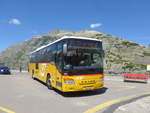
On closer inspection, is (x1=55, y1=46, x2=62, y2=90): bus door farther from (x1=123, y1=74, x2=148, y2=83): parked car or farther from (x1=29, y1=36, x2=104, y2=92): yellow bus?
(x1=123, y1=74, x2=148, y2=83): parked car

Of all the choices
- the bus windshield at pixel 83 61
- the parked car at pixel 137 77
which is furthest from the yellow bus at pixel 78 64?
the parked car at pixel 137 77

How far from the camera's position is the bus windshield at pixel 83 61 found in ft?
27.8

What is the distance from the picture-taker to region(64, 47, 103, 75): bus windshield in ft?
27.8

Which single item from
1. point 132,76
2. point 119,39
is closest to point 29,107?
point 132,76

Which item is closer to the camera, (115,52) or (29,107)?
(29,107)

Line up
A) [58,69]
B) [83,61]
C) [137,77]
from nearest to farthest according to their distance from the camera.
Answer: [83,61]
[58,69]
[137,77]

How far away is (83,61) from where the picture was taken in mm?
8852

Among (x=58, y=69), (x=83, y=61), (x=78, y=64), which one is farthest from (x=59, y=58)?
(x=83, y=61)

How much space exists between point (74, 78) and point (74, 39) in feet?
6.92

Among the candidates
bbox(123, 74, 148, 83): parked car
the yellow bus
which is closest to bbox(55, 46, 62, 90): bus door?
the yellow bus

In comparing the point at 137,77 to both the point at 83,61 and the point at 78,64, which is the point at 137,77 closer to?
the point at 83,61

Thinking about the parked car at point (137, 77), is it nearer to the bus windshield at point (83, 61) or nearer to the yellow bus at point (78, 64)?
the yellow bus at point (78, 64)

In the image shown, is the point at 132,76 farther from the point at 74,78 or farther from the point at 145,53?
the point at 145,53

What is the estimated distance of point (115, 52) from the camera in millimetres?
55906
